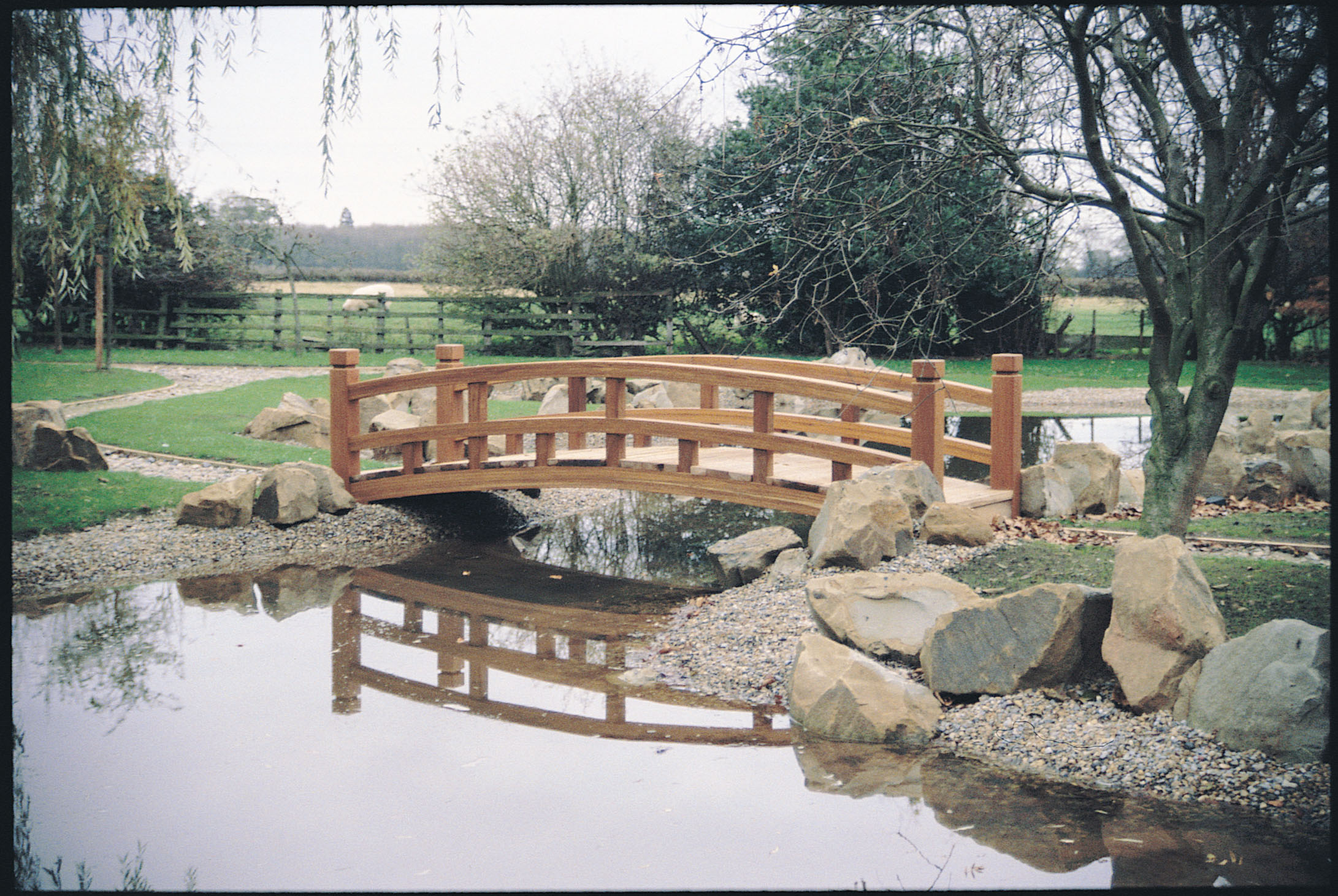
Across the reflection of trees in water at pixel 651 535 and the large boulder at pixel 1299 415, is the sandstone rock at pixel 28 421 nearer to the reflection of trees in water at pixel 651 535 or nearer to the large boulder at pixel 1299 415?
the reflection of trees in water at pixel 651 535

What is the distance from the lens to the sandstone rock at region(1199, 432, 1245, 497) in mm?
8219

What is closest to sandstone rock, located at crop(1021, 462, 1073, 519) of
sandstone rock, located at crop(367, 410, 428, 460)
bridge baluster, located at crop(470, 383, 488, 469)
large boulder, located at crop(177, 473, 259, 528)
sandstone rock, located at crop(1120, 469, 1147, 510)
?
sandstone rock, located at crop(1120, 469, 1147, 510)

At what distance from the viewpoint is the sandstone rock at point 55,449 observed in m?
9.21

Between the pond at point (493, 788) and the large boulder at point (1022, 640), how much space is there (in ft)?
1.66

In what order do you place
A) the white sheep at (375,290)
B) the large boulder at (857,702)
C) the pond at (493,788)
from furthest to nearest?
the white sheep at (375,290), the large boulder at (857,702), the pond at (493,788)

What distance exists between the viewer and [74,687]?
16.7ft

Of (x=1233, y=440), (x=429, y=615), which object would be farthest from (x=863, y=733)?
(x=1233, y=440)

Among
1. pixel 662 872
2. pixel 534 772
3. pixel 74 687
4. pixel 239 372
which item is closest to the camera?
pixel 662 872

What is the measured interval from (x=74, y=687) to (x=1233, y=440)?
27.3ft

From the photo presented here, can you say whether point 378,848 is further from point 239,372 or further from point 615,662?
point 239,372

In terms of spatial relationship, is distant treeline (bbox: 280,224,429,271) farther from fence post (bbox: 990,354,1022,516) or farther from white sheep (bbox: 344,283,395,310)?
fence post (bbox: 990,354,1022,516)

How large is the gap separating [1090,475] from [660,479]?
10.2ft

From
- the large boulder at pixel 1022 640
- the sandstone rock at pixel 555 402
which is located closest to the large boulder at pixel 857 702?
the large boulder at pixel 1022 640

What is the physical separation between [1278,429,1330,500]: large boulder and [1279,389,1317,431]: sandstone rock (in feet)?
10.2
